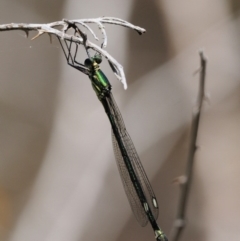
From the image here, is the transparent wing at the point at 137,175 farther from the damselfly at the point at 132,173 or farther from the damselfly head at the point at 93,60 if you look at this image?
the damselfly head at the point at 93,60

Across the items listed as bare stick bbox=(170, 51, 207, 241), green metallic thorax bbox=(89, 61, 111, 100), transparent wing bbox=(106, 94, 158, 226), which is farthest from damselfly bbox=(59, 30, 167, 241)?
bare stick bbox=(170, 51, 207, 241)

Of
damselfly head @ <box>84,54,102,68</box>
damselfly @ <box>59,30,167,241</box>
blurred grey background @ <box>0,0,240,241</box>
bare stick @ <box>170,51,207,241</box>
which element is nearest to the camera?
bare stick @ <box>170,51,207,241</box>

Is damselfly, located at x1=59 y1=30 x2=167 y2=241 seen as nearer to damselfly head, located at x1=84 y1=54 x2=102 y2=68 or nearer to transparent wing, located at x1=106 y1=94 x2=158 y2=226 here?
transparent wing, located at x1=106 y1=94 x2=158 y2=226

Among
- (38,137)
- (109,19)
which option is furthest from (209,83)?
(109,19)

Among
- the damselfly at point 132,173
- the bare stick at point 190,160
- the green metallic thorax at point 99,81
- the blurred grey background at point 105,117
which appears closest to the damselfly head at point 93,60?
the green metallic thorax at point 99,81

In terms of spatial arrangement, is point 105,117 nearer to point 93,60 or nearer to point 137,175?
point 137,175

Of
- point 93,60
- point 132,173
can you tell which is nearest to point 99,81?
point 93,60
